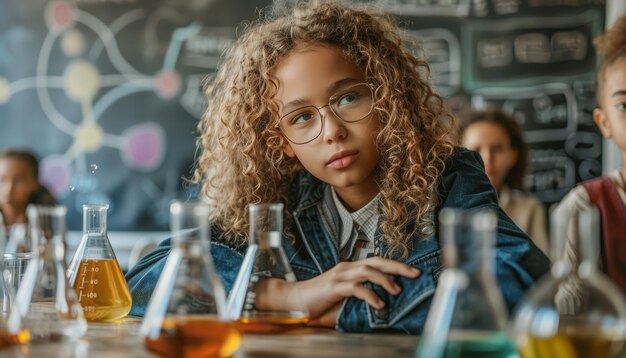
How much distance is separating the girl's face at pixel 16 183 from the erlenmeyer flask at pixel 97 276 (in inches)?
84.9

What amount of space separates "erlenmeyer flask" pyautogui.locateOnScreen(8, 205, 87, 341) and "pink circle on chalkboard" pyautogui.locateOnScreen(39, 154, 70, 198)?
9.40 feet

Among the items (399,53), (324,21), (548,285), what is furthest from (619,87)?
(548,285)

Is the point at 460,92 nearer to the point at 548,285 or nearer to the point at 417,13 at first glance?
the point at 417,13

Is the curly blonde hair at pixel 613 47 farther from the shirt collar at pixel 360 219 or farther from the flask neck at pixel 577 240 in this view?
the flask neck at pixel 577 240

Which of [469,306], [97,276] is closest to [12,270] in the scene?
[97,276]

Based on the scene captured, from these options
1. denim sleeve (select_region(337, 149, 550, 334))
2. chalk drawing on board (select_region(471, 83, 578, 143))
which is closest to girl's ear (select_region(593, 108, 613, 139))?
chalk drawing on board (select_region(471, 83, 578, 143))

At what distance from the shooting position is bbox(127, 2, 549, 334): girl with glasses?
51.8 inches

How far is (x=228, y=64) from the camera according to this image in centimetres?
174

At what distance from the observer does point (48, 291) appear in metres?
0.92

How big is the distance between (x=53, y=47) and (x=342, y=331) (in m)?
3.03

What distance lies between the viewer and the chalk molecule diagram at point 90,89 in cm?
361

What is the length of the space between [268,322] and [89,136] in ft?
9.46

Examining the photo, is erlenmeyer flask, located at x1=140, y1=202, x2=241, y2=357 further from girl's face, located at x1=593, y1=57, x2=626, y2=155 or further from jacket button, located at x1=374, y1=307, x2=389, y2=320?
girl's face, located at x1=593, y1=57, x2=626, y2=155

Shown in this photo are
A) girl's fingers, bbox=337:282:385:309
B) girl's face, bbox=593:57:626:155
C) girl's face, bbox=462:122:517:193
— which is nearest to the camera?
girl's fingers, bbox=337:282:385:309
